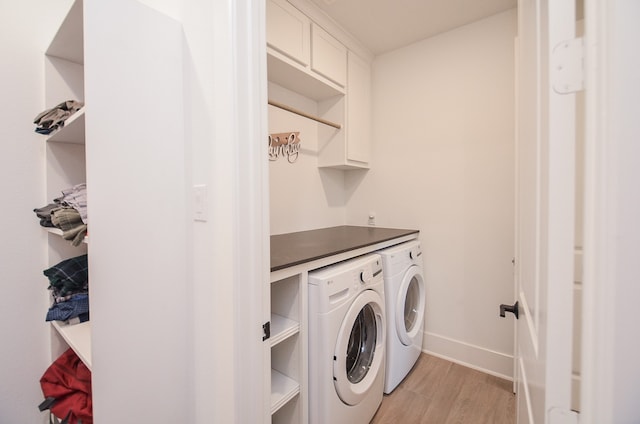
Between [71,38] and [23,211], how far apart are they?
2.44 ft

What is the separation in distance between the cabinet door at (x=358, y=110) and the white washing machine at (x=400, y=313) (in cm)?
92

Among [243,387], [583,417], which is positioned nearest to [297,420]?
[243,387]

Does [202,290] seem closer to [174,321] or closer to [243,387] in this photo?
[174,321]

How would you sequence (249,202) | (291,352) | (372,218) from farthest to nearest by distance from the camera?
1. (372,218)
2. (291,352)
3. (249,202)

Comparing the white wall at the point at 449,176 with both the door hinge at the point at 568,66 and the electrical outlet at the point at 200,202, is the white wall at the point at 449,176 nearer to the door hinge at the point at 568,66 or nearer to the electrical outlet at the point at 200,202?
the electrical outlet at the point at 200,202

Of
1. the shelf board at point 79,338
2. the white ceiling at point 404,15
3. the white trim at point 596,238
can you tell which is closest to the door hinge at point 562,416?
the white trim at point 596,238

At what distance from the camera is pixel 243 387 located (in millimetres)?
764

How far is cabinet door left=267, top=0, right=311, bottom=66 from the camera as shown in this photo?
1.57 metres

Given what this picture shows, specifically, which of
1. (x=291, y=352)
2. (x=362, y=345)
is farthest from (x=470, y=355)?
(x=291, y=352)

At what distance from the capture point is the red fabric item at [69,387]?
3.03ft

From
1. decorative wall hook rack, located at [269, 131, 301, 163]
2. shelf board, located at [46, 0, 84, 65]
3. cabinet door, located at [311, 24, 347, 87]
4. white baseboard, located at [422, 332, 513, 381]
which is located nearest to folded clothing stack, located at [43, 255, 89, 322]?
shelf board, located at [46, 0, 84, 65]

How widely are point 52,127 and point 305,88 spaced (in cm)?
156

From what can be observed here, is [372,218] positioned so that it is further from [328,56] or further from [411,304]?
[328,56]

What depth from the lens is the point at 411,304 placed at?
2092 mm
